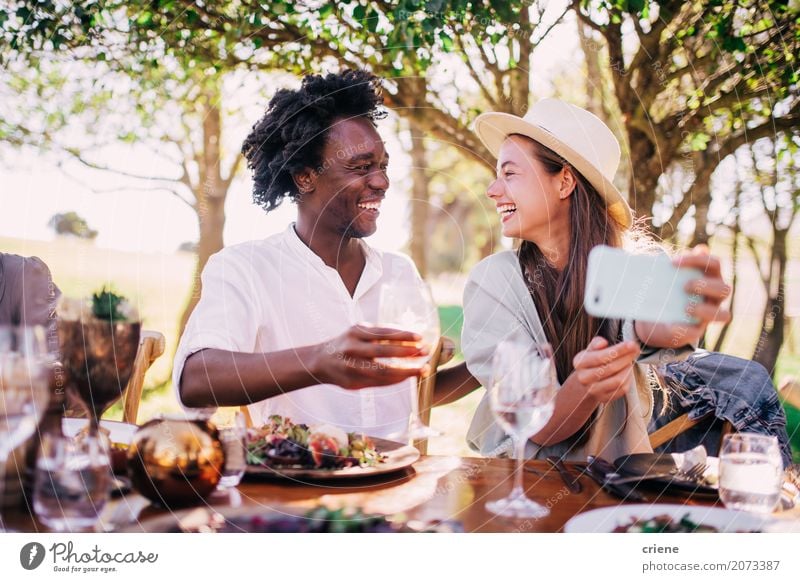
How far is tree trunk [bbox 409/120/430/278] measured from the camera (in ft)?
5.05

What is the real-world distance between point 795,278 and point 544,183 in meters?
0.59

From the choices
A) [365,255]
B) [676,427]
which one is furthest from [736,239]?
[365,255]

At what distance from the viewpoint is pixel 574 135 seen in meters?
1.20

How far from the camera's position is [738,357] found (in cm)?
153

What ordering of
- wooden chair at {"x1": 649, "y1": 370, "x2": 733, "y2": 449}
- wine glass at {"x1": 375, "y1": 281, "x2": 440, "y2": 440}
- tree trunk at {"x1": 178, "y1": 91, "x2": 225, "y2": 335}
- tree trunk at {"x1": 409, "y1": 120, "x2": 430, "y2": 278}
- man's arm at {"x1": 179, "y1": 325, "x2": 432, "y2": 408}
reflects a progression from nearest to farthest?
wine glass at {"x1": 375, "y1": 281, "x2": 440, "y2": 440}
man's arm at {"x1": 179, "y1": 325, "x2": 432, "y2": 408}
tree trunk at {"x1": 178, "y1": 91, "x2": 225, "y2": 335}
wooden chair at {"x1": 649, "y1": 370, "x2": 733, "y2": 449}
tree trunk at {"x1": 409, "y1": 120, "x2": 430, "y2": 278}

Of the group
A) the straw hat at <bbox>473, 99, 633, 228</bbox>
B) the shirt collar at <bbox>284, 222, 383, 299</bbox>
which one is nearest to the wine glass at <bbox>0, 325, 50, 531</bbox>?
the shirt collar at <bbox>284, 222, 383, 299</bbox>

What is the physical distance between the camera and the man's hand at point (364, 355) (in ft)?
2.70

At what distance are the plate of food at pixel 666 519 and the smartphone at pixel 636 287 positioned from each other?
27 cm

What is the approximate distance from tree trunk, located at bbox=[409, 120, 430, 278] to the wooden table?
69 cm

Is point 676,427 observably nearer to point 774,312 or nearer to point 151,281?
point 774,312

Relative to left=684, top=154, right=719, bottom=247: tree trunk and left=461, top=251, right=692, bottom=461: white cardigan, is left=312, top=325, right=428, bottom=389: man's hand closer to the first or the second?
left=461, top=251, right=692, bottom=461: white cardigan

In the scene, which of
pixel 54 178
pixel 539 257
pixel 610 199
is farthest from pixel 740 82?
pixel 54 178

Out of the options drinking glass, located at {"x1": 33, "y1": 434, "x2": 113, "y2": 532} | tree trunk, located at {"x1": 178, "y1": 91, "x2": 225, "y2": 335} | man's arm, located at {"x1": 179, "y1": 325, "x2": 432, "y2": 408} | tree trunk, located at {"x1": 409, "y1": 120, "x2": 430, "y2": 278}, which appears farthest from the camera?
tree trunk, located at {"x1": 409, "y1": 120, "x2": 430, "y2": 278}
